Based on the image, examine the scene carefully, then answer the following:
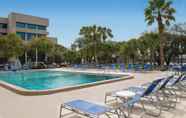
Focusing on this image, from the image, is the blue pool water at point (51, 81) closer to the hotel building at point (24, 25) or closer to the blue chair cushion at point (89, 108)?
the blue chair cushion at point (89, 108)

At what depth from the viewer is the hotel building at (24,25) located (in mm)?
36875

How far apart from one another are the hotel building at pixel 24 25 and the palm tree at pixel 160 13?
2780 centimetres

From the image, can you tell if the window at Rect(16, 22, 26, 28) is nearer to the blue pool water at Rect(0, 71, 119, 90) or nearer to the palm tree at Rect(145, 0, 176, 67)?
the blue pool water at Rect(0, 71, 119, 90)

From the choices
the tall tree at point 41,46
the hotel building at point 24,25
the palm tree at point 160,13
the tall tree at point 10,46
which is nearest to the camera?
the palm tree at point 160,13

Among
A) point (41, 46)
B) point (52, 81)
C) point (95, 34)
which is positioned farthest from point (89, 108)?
point (41, 46)

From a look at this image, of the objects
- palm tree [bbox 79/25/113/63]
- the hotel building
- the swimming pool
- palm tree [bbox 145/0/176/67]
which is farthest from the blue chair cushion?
the hotel building

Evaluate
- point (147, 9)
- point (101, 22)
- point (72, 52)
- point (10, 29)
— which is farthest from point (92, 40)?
point (10, 29)

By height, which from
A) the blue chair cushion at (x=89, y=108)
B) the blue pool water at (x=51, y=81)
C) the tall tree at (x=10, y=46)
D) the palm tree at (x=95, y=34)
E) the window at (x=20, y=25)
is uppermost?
the window at (x=20, y=25)

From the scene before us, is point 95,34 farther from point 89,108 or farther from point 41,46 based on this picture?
point 89,108

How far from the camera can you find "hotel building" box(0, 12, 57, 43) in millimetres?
36875

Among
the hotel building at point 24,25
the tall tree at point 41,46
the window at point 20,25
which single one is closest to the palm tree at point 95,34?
the tall tree at point 41,46

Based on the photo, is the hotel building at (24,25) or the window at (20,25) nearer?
the hotel building at (24,25)

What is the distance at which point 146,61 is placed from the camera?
27.0 m

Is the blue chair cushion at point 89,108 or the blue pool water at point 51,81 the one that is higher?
the blue chair cushion at point 89,108
